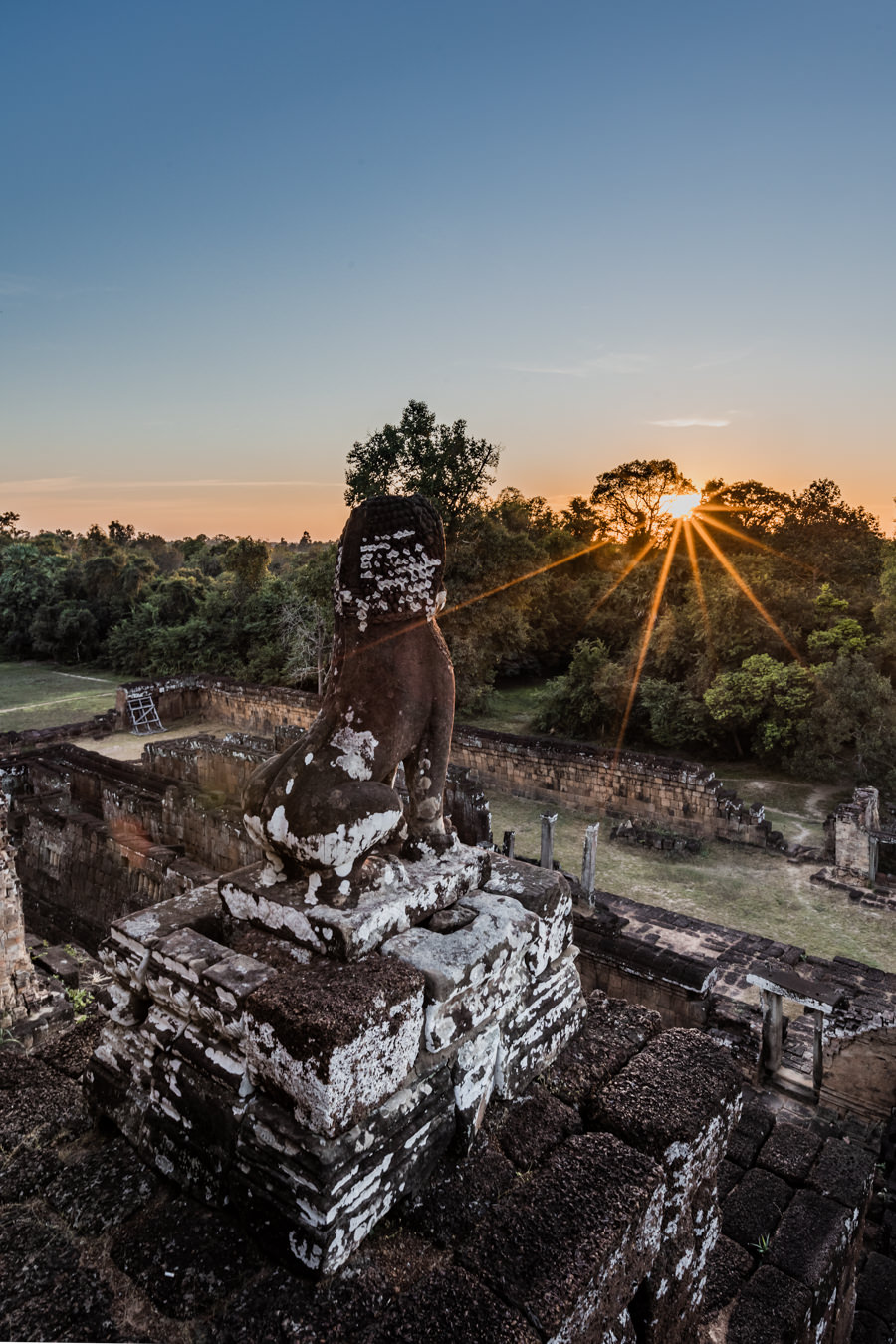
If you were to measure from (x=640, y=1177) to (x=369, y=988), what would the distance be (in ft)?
3.10

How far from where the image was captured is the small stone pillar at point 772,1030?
6535mm

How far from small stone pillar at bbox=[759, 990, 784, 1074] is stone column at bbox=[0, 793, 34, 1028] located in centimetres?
644

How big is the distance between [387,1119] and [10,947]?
5280mm

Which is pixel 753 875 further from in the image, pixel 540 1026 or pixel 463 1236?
pixel 463 1236

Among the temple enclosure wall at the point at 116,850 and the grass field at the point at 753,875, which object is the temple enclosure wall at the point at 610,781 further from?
the temple enclosure wall at the point at 116,850

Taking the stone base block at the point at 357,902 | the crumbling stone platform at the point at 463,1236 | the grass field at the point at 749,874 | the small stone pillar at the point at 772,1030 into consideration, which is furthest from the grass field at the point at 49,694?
the crumbling stone platform at the point at 463,1236

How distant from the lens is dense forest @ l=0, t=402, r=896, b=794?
17.2m

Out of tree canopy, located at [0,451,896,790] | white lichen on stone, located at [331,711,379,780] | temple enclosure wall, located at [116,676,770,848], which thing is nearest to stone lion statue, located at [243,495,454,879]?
white lichen on stone, located at [331,711,379,780]

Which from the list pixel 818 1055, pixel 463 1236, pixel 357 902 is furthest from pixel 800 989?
pixel 357 902

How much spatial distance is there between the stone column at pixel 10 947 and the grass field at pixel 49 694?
17388 mm

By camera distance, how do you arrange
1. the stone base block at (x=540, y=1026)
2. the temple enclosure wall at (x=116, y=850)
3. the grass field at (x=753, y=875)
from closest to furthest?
the stone base block at (x=540, y=1026), the temple enclosure wall at (x=116, y=850), the grass field at (x=753, y=875)

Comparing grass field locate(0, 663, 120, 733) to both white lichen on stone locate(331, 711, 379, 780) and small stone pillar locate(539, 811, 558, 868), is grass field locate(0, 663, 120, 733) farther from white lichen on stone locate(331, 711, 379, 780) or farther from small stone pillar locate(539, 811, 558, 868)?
white lichen on stone locate(331, 711, 379, 780)

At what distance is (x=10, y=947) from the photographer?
18.7ft

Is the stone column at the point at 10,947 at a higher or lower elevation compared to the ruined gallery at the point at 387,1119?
lower
